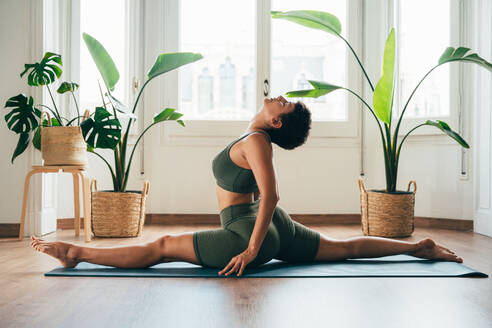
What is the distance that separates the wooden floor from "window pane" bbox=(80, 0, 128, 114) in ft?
6.65

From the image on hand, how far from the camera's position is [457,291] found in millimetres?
1554

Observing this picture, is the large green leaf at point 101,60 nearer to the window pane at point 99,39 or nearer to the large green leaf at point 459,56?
the window pane at point 99,39

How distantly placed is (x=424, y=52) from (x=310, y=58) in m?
0.94

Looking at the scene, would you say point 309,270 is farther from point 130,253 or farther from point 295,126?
point 130,253

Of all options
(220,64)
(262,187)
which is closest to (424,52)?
(220,64)

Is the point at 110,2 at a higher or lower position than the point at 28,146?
higher

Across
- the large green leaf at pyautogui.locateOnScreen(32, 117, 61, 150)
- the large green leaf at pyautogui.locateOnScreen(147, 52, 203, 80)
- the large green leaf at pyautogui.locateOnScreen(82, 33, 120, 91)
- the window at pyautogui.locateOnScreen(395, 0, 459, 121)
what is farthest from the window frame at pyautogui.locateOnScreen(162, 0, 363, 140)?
the large green leaf at pyautogui.locateOnScreen(32, 117, 61, 150)

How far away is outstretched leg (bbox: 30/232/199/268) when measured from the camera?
5.83 feet

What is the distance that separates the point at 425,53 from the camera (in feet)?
11.9

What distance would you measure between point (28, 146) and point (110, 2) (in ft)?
4.81

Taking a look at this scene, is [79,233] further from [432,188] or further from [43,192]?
[432,188]

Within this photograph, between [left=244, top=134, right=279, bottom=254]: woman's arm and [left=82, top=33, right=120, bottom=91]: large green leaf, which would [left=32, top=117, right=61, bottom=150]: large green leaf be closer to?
[left=82, top=33, right=120, bottom=91]: large green leaf

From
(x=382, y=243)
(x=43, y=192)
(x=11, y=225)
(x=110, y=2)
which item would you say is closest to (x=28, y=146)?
(x=43, y=192)

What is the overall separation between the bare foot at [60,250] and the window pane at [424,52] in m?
2.90
